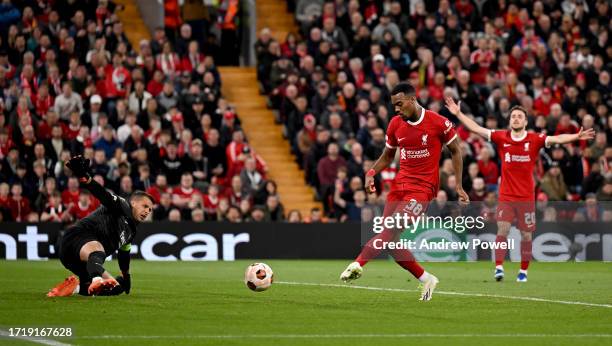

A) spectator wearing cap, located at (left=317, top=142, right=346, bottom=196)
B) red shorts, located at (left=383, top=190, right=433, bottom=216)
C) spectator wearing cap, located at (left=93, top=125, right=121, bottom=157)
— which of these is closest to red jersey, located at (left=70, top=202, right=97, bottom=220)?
spectator wearing cap, located at (left=93, top=125, right=121, bottom=157)

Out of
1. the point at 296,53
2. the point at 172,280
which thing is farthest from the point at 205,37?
the point at 172,280

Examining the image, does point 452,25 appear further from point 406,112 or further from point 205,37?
point 406,112

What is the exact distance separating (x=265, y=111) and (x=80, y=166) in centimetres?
1742

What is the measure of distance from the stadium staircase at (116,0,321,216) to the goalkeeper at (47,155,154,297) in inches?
525

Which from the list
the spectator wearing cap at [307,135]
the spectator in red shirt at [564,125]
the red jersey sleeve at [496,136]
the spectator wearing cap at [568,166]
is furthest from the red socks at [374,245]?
the spectator in red shirt at [564,125]

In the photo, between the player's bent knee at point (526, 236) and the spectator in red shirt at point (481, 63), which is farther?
the spectator in red shirt at point (481, 63)

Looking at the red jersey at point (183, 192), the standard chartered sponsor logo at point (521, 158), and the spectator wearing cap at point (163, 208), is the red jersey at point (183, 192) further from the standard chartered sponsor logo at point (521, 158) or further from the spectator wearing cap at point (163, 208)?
the standard chartered sponsor logo at point (521, 158)

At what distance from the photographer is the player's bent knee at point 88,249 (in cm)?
1417

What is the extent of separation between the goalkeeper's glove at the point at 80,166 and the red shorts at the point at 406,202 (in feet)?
11.0

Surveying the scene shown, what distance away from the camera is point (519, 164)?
18484 mm

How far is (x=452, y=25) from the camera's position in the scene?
31922 mm

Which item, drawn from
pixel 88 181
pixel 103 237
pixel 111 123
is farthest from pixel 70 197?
pixel 88 181

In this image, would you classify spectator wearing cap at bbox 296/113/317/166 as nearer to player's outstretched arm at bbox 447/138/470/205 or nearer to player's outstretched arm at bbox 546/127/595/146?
player's outstretched arm at bbox 546/127/595/146

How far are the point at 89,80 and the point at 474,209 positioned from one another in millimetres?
8456
